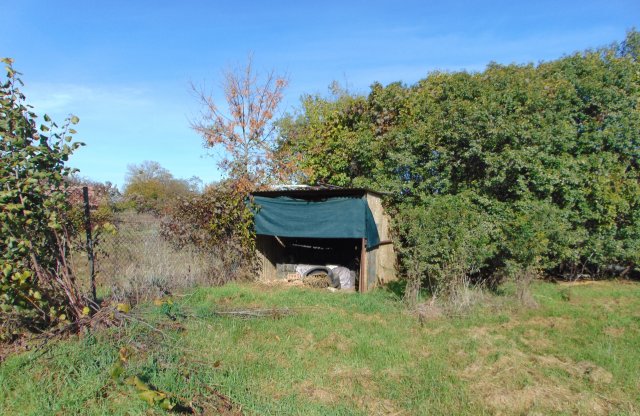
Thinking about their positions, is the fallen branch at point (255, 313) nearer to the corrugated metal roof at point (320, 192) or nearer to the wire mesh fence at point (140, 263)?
the wire mesh fence at point (140, 263)

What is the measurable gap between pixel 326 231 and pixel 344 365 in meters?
4.50

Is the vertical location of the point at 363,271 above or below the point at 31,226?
below

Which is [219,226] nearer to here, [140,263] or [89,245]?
[140,263]

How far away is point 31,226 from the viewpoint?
5059 mm

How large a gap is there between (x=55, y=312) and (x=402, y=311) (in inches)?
196

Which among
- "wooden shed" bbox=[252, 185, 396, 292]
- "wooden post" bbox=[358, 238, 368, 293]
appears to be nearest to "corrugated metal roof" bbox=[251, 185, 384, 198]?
"wooden shed" bbox=[252, 185, 396, 292]

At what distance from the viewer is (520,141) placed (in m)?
9.62

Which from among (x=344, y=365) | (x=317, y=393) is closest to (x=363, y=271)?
(x=344, y=365)

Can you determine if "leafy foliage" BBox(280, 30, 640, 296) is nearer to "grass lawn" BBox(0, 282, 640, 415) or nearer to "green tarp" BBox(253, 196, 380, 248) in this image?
"green tarp" BBox(253, 196, 380, 248)

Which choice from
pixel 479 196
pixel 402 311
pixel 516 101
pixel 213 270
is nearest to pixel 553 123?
pixel 516 101

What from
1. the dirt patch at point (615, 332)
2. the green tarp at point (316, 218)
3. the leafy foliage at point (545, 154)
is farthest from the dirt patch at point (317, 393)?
the leafy foliage at point (545, 154)

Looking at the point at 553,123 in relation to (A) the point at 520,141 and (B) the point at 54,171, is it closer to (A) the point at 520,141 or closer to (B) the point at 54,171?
(A) the point at 520,141

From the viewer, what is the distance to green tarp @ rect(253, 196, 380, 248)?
28.8 ft

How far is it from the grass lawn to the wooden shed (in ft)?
8.01
